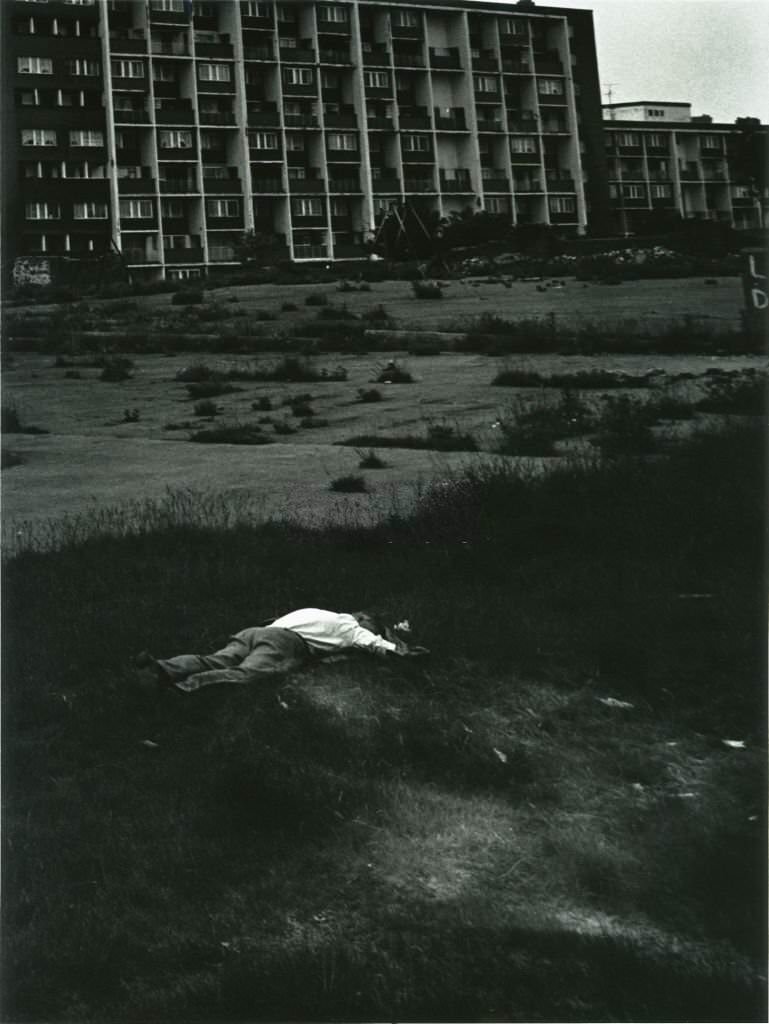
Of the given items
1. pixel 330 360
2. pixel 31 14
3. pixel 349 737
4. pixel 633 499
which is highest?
pixel 31 14

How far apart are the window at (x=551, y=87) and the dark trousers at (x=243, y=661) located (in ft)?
187

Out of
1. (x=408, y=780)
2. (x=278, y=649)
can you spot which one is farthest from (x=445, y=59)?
(x=408, y=780)

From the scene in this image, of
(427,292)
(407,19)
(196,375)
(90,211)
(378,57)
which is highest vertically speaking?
(407,19)

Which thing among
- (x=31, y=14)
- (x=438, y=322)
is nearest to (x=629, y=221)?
(x=31, y=14)

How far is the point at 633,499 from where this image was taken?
350 inches

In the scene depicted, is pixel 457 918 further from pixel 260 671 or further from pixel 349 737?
pixel 260 671

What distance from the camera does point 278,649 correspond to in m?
6.18

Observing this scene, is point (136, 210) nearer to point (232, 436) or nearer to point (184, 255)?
point (184, 255)

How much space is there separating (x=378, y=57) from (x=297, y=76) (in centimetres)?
406

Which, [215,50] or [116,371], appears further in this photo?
[215,50]

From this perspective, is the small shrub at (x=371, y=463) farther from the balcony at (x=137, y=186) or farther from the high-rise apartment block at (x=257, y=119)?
the balcony at (x=137, y=186)

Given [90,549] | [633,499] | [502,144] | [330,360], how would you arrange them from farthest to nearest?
[502,144], [330,360], [633,499], [90,549]

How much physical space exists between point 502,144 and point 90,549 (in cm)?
5275

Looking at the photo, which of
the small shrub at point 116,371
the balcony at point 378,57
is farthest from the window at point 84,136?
the small shrub at point 116,371
